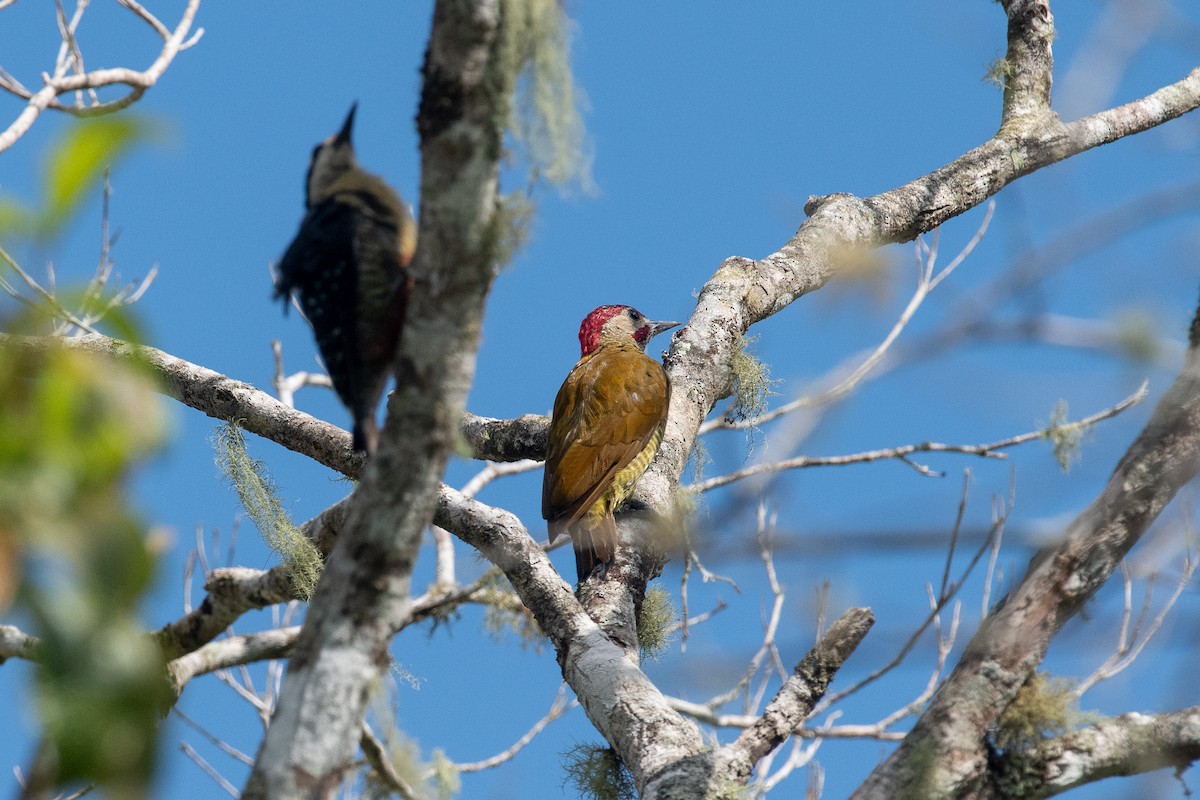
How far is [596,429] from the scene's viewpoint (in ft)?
15.2

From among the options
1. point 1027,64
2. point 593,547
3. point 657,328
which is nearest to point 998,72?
point 1027,64

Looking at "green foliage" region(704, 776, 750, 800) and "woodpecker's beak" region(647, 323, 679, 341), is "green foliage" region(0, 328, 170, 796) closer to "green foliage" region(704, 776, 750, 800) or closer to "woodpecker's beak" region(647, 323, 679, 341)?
"green foliage" region(704, 776, 750, 800)

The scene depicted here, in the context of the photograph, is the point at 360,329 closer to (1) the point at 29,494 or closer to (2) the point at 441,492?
(2) the point at 441,492

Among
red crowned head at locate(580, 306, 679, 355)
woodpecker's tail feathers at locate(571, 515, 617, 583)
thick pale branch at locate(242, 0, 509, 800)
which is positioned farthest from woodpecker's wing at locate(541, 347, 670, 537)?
thick pale branch at locate(242, 0, 509, 800)

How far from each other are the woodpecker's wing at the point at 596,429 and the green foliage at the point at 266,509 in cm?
99

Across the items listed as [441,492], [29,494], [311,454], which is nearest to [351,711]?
[29,494]

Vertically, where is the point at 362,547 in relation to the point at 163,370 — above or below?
below

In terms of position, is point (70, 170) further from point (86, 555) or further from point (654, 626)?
point (654, 626)

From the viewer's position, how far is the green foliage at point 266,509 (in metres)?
3.70

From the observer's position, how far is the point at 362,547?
1.74 metres

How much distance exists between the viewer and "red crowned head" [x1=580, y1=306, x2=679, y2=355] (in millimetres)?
5664

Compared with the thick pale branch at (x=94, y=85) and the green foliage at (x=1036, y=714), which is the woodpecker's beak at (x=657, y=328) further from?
the green foliage at (x=1036, y=714)

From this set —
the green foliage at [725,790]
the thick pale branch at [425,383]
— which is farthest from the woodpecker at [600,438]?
the thick pale branch at [425,383]

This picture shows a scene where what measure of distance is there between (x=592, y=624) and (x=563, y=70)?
1744 millimetres
